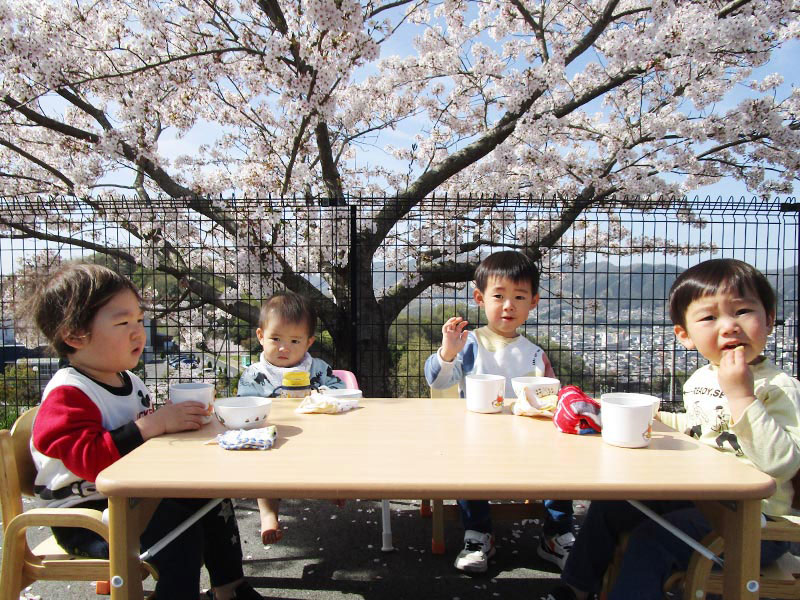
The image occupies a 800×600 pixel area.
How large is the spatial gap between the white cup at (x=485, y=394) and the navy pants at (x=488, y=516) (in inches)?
28.9

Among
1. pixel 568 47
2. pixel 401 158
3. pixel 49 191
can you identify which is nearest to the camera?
pixel 568 47

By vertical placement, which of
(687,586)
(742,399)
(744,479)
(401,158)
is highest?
(401,158)

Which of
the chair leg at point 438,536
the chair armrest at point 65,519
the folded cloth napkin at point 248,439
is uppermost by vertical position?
the folded cloth napkin at point 248,439

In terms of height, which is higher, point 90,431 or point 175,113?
point 175,113

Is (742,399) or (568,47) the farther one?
(568,47)

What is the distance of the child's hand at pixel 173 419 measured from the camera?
1.35 metres

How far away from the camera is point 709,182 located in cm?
653

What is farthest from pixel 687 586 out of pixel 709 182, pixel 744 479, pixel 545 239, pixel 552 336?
pixel 709 182

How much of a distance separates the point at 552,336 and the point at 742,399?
330cm

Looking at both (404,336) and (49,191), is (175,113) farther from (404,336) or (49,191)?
(404,336)

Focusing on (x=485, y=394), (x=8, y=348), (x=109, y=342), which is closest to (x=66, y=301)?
(x=109, y=342)

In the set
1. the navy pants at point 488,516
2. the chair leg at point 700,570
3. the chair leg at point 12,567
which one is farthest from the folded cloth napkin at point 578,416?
the chair leg at point 12,567

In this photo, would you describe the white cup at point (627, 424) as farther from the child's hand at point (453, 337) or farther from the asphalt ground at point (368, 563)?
the asphalt ground at point (368, 563)

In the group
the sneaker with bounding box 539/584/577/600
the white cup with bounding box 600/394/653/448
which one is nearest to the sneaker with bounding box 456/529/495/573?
the sneaker with bounding box 539/584/577/600
